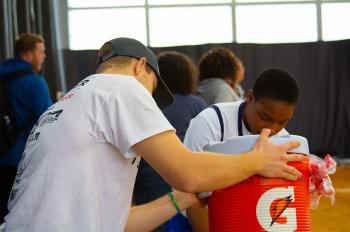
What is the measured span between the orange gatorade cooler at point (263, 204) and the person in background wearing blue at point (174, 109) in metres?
1.41

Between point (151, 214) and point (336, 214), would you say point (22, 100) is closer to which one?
point (151, 214)

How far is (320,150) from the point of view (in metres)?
10.7

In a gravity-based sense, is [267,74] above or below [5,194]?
above

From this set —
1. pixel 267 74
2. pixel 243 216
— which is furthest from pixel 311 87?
pixel 243 216

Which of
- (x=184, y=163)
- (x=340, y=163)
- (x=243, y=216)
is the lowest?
(x=340, y=163)

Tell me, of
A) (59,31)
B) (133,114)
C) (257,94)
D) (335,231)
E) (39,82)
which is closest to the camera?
(133,114)

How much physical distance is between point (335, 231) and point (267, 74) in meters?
3.10

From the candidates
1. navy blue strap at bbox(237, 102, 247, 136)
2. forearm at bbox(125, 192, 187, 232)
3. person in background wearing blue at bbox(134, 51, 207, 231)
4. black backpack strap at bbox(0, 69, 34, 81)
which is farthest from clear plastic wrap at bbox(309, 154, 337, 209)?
black backpack strap at bbox(0, 69, 34, 81)

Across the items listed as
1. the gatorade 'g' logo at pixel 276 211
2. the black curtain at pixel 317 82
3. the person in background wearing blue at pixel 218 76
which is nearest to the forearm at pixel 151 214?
the gatorade 'g' logo at pixel 276 211

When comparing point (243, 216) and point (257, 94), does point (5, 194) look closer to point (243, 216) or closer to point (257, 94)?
point (257, 94)

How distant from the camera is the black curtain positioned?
1059cm

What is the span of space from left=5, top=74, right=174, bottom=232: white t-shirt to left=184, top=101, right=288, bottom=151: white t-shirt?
595 millimetres

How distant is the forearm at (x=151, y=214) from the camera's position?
167 cm

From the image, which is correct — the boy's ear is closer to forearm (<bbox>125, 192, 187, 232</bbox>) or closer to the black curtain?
forearm (<bbox>125, 192, 187, 232</bbox>)
